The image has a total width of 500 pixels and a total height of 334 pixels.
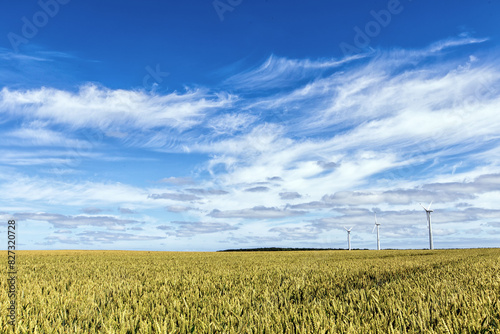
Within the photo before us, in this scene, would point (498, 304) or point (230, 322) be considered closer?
point (230, 322)

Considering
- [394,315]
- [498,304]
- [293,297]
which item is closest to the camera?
[394,315]

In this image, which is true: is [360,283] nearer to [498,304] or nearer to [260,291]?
[260,291]

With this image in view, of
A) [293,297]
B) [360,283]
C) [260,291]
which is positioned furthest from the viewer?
[360,283]

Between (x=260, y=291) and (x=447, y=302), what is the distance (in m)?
3.10

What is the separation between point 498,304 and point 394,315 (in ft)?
6.14

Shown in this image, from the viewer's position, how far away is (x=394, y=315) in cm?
425

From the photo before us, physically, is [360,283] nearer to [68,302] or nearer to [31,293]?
[68,302]

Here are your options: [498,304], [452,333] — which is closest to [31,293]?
[452,333]

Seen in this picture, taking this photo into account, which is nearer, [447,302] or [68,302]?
[447,302]

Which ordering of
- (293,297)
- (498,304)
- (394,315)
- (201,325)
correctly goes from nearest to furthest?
1. (201,325)
2. (394,315)
3. (498,304)
4. (293,297)

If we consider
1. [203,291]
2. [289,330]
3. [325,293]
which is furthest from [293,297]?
[289,330]

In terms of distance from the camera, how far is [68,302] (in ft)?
18.7

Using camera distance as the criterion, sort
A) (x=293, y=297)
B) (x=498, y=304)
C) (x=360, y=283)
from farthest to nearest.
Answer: (x=360, y=283) < (x=293, y=297) < (x=498, y=304)

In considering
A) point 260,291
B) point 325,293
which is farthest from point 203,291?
point 325,293
